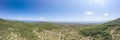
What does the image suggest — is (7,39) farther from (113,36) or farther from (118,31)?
(118,31)

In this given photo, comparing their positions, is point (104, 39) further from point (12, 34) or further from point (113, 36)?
point (12, 34)

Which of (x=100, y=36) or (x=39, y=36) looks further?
(x=100, y=36)

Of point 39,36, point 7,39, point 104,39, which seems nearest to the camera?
point 7,39

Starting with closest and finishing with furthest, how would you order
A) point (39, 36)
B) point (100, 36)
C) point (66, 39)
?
point (39, 36) < point (66, 39) < point (100, 36)

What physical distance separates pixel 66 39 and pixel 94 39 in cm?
3952

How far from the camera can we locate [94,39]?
16062cm

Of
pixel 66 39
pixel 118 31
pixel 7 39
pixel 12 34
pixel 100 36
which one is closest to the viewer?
pixel 7 39

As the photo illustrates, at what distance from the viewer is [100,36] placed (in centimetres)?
17038

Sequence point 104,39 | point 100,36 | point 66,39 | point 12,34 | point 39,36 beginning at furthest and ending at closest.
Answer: point 100,36 < point 104,39 < point 66,39 < point 39,36 < point 12,34

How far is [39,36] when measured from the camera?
125 m

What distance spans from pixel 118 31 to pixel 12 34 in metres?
124

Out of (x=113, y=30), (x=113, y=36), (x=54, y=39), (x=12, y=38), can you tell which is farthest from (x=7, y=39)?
(x=113, y=30)

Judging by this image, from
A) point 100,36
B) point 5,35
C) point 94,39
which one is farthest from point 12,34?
point 100,36

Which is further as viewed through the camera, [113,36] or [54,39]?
[113,36]
